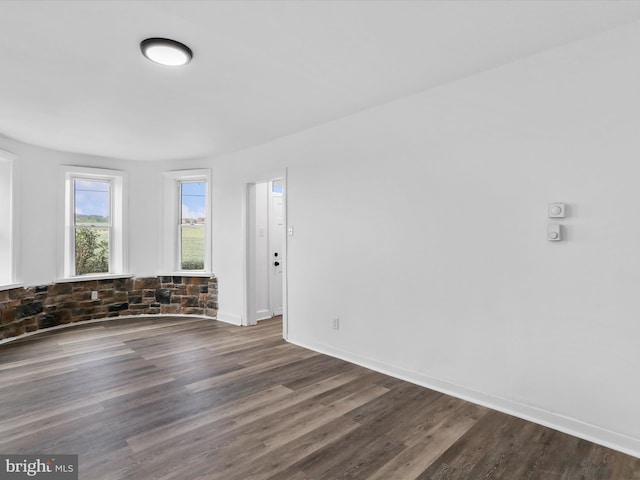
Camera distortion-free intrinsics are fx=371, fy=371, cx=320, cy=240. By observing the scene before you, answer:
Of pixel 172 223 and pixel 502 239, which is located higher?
pixel 172 223

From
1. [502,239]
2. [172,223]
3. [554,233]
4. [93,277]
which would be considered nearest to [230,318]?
[172,223]

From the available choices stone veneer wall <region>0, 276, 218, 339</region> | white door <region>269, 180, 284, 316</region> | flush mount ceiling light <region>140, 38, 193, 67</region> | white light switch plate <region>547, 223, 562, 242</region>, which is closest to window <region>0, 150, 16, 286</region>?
stone veneer wall <region>0, 276, 218, 339</region>

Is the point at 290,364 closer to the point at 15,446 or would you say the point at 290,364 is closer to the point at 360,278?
the point at 360,278

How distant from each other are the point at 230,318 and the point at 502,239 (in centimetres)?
409

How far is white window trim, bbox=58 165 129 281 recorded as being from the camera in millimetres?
5422

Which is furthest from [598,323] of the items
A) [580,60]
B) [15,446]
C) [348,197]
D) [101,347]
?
[101,347]

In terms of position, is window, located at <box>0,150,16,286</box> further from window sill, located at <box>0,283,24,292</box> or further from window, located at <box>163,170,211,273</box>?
window, located at <box>163,170,211,273</box>

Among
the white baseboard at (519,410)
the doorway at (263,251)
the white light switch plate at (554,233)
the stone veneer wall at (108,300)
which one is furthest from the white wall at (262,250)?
the white light switch plate at (554,233)

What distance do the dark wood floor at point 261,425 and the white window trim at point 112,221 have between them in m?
1.94

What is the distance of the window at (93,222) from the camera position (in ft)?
18.2

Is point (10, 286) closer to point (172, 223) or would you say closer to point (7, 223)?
point (7, 223)

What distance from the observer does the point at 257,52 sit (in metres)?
2.54

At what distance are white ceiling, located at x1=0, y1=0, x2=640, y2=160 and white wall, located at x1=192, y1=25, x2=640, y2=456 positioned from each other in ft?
0.80

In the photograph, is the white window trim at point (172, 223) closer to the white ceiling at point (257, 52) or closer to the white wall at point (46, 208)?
the white wall at point (46, 208)
